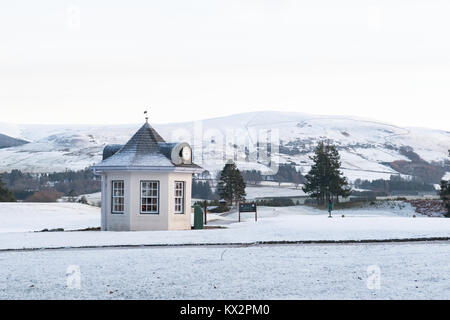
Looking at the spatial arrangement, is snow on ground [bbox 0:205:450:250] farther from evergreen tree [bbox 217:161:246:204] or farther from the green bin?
evergreen tree [bbox 217:161:246:204]

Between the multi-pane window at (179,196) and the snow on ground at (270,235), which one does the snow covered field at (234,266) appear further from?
the multi-pane window at (179,196)

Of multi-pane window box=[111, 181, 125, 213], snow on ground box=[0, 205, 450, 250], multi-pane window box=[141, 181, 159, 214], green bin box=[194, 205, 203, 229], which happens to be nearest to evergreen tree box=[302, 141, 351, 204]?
green bin box=[194, 205, 203, 229]

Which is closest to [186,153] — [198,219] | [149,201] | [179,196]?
[179,196]

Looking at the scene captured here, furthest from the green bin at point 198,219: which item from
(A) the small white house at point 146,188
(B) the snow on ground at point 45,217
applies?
(B) the snow on ground at point 45,217

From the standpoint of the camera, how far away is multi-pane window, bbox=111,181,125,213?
3062 centimetres

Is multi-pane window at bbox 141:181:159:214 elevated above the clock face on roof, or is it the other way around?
the clock face on roof

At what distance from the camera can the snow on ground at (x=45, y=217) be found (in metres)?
41.6

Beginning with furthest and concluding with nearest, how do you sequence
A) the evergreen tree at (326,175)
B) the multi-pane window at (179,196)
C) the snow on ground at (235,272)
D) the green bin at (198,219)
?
1. the evergreen tree at (326,175)
2. the green bin at (198,219)
3. the multi-pane window at (179,196)
4. the snow on ground at (235,272)

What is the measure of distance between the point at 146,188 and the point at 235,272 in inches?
597

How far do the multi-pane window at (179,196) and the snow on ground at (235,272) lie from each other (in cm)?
1003

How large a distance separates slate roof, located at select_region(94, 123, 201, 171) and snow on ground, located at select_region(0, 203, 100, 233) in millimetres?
9570
